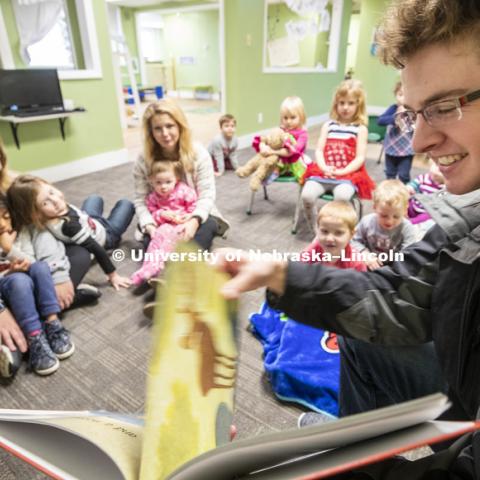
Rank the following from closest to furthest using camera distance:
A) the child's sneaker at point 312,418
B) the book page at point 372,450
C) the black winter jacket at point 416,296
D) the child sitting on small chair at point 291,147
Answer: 1. the book page at point 372,450
2. the black winter jacket at point 416,296
3. the child's sneaker at point 312,418
4. the child sitting on small chair at point 291,147

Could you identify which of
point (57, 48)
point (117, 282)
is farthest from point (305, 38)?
point (117, 282)

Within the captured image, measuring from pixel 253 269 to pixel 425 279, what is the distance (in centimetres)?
35

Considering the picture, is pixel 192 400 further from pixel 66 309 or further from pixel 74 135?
pixel 74 135

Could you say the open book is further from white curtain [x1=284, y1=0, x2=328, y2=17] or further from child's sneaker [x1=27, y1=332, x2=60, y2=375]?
white curtain [x1=284, y1=0, x2=328, y2=17]

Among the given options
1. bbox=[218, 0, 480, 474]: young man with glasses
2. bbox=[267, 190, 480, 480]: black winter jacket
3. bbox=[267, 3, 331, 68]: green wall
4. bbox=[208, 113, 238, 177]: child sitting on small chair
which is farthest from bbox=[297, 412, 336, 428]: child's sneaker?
bbox=[267, 3, 331, 68]: green wall

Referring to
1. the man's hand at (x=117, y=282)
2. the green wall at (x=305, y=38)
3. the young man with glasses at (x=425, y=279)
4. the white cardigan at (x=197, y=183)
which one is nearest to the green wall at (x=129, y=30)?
the green wall at (x=305, y=38)

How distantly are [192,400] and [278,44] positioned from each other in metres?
→ 5.56

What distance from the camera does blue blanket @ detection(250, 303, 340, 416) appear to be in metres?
1.11

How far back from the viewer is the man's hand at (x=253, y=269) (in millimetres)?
585

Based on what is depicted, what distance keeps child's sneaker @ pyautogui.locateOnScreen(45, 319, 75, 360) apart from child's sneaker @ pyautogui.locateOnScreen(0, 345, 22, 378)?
0.13m

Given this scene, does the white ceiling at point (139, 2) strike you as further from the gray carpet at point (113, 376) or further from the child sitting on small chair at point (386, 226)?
the gray carpet at point (113, 376)

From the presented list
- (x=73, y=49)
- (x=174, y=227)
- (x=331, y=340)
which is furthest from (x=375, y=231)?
(x=73, y=49)

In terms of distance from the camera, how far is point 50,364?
4.08 ft

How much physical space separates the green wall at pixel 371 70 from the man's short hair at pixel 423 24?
6.43 meters
